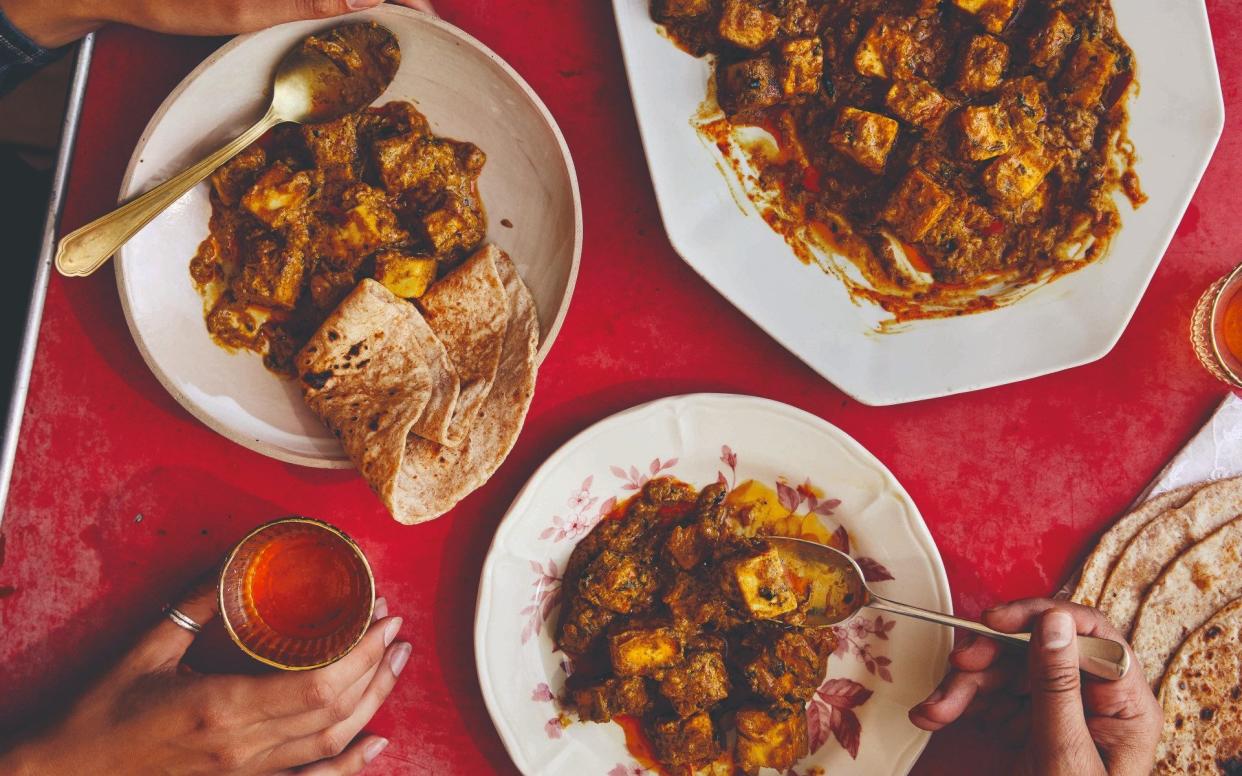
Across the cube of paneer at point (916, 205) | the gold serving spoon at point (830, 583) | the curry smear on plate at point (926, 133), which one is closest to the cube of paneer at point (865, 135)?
the curry smear on plate at point (926, 133)

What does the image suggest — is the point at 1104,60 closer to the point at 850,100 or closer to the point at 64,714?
the point at 850,100

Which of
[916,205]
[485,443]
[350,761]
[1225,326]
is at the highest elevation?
[916,205]

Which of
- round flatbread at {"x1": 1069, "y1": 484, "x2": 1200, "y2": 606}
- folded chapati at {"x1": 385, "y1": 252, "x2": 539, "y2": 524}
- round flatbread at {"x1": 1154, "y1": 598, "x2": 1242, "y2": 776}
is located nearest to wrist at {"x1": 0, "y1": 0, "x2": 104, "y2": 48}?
folded chapati at {"x1": 385, "y1": 252, "x2": 539, "y2": 524}

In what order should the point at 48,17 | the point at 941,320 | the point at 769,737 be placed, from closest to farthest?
the point at 48,17, the point at 769,737, the point at 941,320

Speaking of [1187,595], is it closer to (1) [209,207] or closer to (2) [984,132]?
(2) [984,132]

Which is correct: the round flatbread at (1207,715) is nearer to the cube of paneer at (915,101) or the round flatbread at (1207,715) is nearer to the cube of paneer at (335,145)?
the cube of paneer at (915,101)

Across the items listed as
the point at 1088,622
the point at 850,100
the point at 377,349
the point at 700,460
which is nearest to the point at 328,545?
the point at 377,349

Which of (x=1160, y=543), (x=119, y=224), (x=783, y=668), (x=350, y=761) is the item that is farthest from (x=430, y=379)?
(x=1160, y=543)
